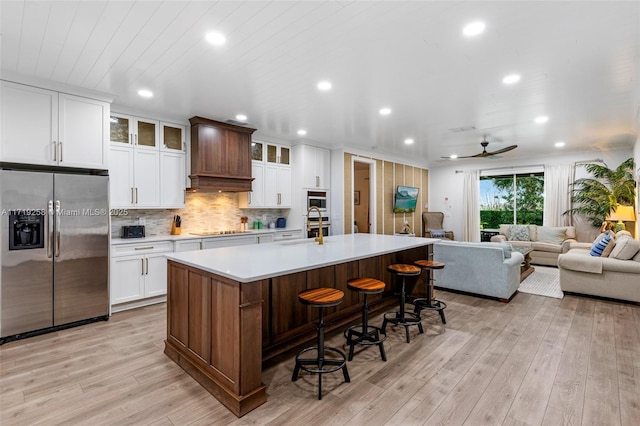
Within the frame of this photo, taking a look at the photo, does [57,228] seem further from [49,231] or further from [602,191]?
[602,191]

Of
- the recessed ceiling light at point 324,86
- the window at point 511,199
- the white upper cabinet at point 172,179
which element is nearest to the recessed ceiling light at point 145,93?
the white upper cabinet at point 172,179

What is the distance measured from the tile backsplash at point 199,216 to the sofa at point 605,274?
197 inches

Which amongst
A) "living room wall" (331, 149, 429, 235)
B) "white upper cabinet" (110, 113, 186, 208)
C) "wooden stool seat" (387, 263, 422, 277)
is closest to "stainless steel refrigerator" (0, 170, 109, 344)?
"white upper cabinet" (110, 113, 186, 208)

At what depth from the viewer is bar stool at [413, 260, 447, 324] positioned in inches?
143

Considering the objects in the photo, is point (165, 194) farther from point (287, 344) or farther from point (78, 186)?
point (287, 344)

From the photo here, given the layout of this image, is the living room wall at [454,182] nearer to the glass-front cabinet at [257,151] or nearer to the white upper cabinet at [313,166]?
the white upper cabinet at [313,166]

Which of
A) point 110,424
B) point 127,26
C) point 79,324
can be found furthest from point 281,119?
point 110,424

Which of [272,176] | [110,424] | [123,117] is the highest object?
[123,117]

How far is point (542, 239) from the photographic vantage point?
24.4 ft

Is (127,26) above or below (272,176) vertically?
above

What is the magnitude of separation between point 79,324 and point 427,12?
458 centimetres

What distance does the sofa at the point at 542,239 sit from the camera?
6969 millimetres

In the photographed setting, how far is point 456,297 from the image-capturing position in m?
4.68

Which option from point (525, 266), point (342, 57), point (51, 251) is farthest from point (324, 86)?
point (525, 266)
